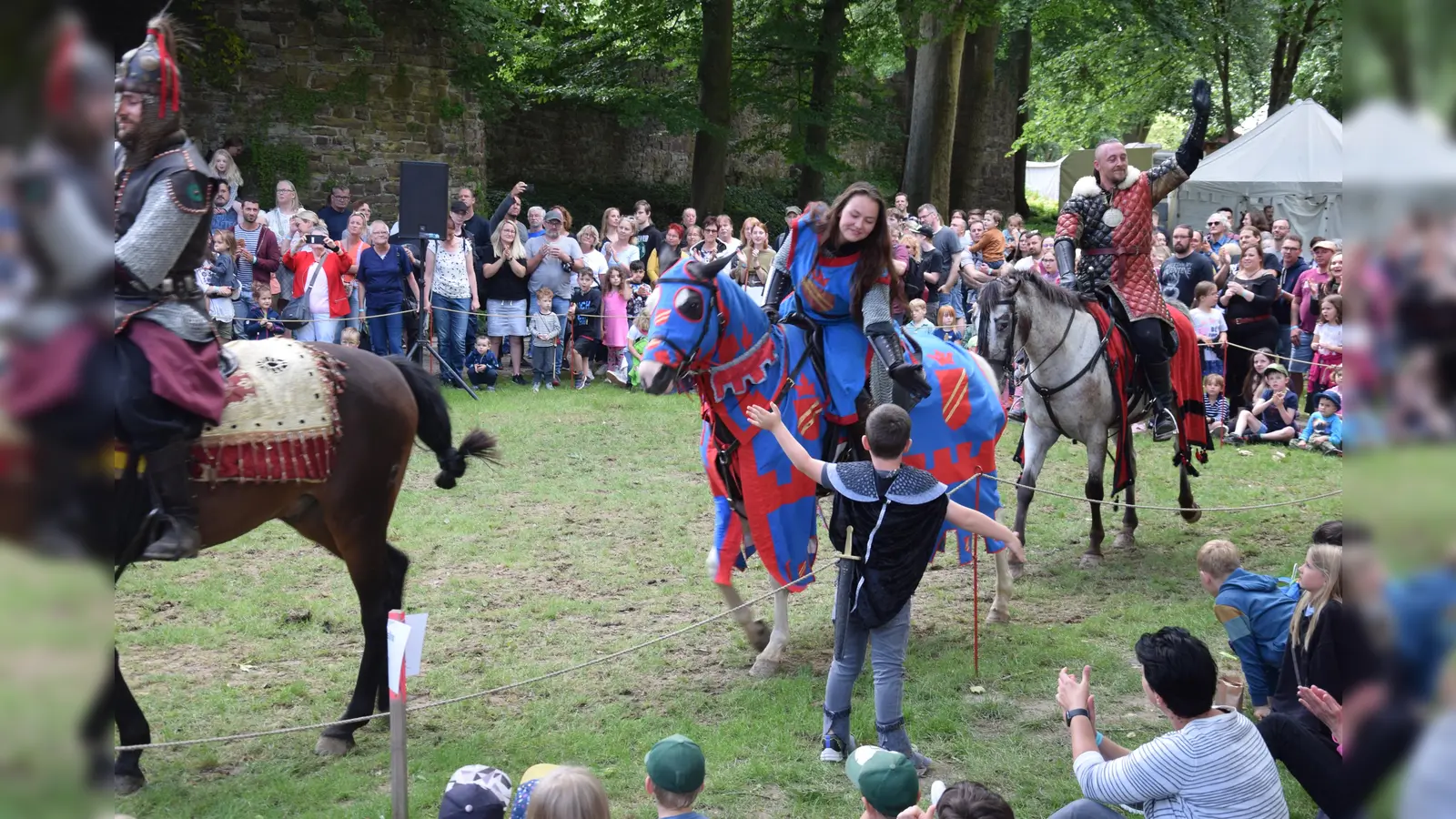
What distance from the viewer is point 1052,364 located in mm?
7848

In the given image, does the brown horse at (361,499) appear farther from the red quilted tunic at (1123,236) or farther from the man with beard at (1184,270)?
the man with beard at (1184,270)

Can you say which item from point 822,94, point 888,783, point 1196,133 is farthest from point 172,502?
point 822,94

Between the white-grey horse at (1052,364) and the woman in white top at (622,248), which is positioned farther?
the woman in white top at (622,248)

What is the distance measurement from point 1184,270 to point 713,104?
912 centimetres

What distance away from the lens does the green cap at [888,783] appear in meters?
3.26

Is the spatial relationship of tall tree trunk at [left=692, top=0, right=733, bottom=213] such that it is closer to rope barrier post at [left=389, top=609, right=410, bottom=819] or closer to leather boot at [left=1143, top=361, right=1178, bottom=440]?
leather boot at [left=1143, top=361, right=1178, bottom=440]

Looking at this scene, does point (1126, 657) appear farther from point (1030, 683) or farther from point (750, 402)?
point (750, 402)

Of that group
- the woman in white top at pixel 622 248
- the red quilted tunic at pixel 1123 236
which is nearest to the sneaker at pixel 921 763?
the red quilted tunic at pixel 1123 236

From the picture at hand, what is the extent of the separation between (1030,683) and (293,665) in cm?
350

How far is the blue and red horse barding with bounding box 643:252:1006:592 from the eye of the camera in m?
5.34

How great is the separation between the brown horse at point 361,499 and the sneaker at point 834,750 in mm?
1877

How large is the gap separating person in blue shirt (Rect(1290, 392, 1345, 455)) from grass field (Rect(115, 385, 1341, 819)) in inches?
73.7

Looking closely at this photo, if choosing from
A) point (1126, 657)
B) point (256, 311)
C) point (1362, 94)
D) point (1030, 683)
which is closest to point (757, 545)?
point (1030, 683)

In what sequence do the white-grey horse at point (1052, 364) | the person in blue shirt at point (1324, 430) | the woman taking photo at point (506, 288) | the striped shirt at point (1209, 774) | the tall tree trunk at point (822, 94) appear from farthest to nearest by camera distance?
the tall tree trunk at point (822, 94) < the woman taking photo at point (506, 288) < the person in blue shirt at point (1324, 430) < the white-grey horse at point (1052, 364) < the striped shirt at point (1209, 774)
